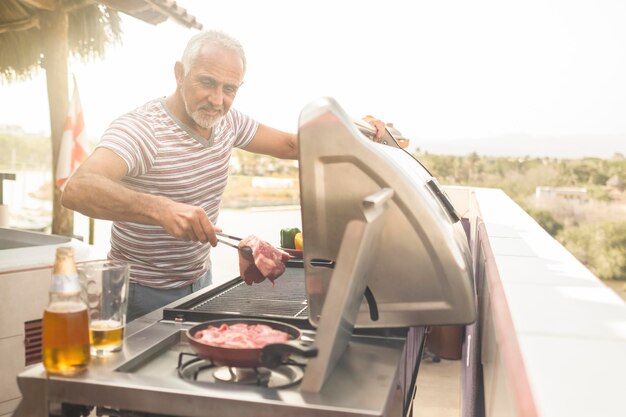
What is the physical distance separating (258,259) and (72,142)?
4.44 m

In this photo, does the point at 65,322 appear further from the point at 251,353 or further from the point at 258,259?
the point at 258,259

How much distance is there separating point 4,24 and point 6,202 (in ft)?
7.62

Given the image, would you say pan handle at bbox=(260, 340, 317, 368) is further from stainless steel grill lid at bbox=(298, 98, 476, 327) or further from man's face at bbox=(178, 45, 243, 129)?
man's face at bbox=(178, 45, 243, 129)

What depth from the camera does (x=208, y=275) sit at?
7.70 feet

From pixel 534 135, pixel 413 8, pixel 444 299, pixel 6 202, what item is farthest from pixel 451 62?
pixel 444 299

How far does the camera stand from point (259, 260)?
1421mm

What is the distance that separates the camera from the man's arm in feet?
4.32

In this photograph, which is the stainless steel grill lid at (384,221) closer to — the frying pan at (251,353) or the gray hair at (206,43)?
the frying pan at (251,353)

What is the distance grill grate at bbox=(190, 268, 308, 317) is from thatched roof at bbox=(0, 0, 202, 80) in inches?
153

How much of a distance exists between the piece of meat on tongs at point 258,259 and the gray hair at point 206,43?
2.86 feet

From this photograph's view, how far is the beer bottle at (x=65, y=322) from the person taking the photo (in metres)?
0.97

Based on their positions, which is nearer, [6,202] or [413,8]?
[6,202]

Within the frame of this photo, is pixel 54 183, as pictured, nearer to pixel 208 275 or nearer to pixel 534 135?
pixel 208 275

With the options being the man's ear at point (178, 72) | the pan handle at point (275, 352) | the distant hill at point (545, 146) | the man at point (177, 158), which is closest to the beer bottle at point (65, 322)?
the pan handle at point (275, 352)
